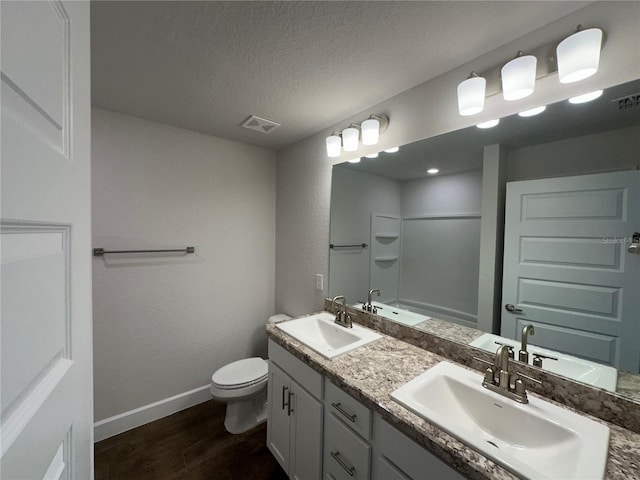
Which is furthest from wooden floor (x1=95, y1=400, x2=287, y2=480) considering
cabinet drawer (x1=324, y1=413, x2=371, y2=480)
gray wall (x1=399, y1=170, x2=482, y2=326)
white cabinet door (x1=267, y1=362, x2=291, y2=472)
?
gray wall (x1=399, y1=170, x2=482, y2=326)

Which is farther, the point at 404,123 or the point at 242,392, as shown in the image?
the point at 242,392

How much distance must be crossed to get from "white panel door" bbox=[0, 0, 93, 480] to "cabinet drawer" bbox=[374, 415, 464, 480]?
2.88ft

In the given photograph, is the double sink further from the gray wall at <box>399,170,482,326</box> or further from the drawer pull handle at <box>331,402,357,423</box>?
the gray wall at <box>399,170,482,326</box>

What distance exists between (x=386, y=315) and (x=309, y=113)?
1.48 metres

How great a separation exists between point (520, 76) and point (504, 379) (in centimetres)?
122

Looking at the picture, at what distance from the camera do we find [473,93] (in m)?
1.16

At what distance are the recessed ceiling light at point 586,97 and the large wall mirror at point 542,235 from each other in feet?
0.06

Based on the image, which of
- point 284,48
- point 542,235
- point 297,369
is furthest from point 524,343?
point 284,48

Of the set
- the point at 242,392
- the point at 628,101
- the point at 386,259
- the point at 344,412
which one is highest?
the point at 628,101

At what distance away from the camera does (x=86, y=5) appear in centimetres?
57

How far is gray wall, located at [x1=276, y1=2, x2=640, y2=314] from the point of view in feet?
2.96

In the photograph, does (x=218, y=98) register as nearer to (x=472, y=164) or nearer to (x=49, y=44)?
(x=49, y=44)

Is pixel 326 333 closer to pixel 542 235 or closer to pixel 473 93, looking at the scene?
pixel 542 235

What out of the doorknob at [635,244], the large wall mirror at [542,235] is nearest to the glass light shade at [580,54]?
the large wall mirror at [542,235]
